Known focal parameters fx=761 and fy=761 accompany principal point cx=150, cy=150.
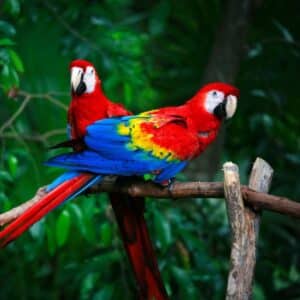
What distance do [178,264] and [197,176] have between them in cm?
46

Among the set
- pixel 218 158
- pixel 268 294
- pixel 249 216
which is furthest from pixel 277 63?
pixel 249 216

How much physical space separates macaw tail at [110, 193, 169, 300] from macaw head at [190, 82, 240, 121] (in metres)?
0.29

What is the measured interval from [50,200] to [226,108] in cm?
58

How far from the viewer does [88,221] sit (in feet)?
7.61

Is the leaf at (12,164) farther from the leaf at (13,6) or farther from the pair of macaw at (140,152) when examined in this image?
the leaf at (13,6)

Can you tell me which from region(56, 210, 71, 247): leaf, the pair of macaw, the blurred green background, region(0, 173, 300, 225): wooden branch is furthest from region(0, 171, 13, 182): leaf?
region(0, 173, 300, 225): wooden branch

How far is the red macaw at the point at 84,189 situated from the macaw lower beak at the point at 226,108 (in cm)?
29

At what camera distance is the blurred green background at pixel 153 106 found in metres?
2.45

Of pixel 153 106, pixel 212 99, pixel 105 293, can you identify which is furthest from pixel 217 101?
pixel 153 106

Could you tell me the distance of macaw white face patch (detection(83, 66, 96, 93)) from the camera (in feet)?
6.93

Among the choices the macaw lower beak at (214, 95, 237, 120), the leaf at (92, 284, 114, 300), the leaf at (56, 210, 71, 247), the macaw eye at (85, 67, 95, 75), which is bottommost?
the leaf at (92, 284, 114, 300)

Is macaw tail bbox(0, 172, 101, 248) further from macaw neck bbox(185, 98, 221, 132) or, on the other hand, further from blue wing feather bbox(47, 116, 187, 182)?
macaw neck bbox(185, 98, 221, 132)

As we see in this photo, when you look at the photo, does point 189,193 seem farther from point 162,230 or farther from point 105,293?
point 105,293

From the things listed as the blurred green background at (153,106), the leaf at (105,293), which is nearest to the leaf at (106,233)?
the blurred green background at (153,106)
